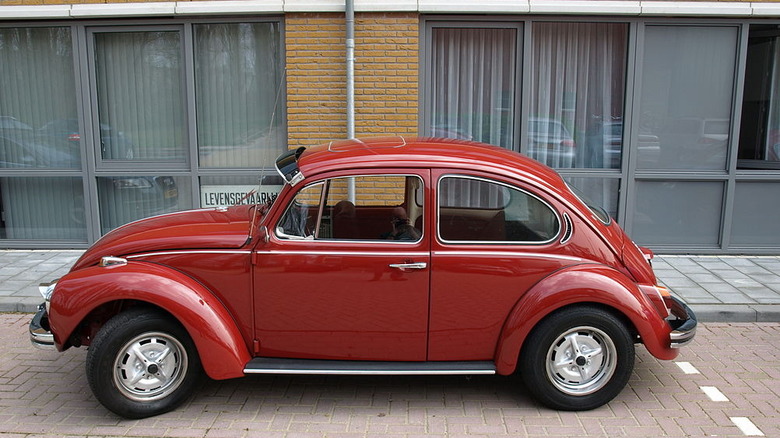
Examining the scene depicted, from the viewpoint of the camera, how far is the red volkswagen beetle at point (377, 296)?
3.87 metres

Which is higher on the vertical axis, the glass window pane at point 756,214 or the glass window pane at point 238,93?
the glass window pane at point 238,93

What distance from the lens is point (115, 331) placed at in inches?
150

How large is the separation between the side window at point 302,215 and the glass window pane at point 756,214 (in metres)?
6.15

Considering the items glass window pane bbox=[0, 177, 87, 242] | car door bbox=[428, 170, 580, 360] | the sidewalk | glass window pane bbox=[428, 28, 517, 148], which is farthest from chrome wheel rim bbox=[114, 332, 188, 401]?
glass window pane bbox=[0, 177, 87, 242]

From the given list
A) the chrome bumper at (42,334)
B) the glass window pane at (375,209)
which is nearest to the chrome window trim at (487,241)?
the glass window pane at (375,209)

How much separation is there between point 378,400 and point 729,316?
3.60 meters

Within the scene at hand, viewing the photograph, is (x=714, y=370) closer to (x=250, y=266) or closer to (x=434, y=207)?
(x=434, y=207)

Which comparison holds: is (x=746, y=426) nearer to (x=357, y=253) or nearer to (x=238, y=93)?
(x=357, y=253)

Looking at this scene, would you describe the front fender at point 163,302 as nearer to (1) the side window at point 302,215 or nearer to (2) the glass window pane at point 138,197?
(1) the side window at point 302,215

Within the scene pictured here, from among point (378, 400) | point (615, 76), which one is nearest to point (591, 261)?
point (378, 400)

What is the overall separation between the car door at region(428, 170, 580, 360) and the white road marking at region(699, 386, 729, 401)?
1.42 metres

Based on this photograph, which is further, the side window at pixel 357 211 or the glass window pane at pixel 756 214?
the glass window pane at pixel 756 214

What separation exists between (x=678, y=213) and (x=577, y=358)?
4.75m

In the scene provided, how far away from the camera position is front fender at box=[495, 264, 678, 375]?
3863 millimetres
